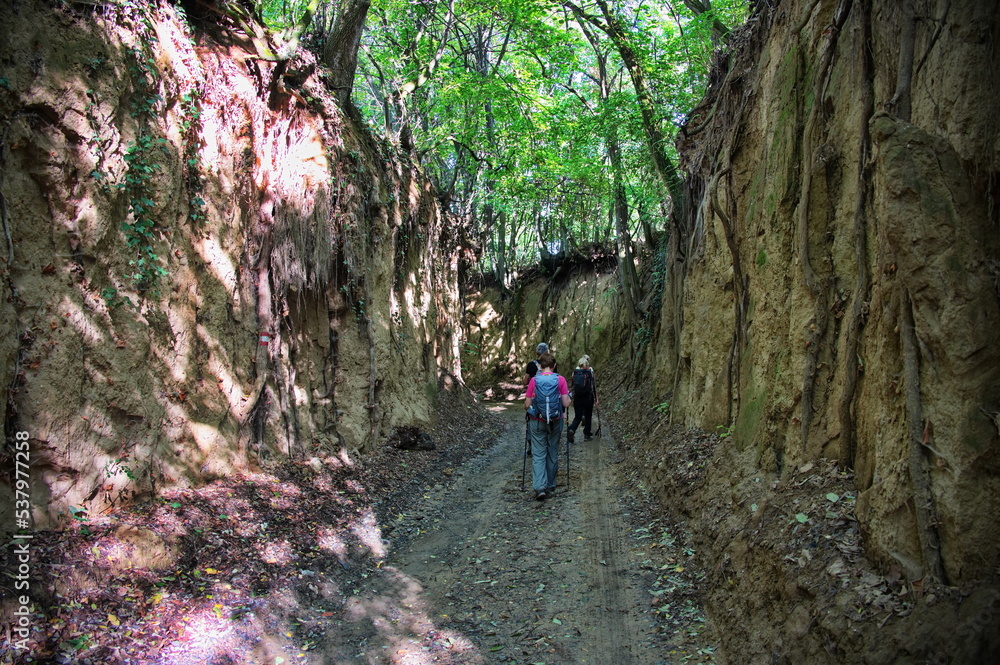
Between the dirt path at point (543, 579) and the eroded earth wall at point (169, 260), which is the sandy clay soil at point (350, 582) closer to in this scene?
the dirt path at point (543, 579)

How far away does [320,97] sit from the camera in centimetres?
922

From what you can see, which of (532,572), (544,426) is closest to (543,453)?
(544,426)

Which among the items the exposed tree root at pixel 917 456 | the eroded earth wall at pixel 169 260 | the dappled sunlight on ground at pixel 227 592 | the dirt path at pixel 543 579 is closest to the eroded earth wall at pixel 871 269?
the exposed tree root at pixel 917 456

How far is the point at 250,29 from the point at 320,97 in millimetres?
1505

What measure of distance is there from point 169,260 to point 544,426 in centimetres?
494

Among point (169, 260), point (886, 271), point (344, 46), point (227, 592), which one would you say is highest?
point (344, 46)

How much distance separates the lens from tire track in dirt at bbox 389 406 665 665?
4438 mm

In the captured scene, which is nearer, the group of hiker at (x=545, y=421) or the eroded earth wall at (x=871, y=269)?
the eroded earth wall at (x=871, y=269)

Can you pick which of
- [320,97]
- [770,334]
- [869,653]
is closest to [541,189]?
[320,97]

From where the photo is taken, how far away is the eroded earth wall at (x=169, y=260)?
464 cm

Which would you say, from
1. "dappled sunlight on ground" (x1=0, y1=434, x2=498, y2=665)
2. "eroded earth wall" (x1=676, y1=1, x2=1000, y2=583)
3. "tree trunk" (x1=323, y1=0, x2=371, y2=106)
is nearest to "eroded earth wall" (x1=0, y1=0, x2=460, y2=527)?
"dappled sunlight on ground" (x1=0, y1=434, x2=498, y2=665)

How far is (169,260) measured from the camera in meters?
6.00

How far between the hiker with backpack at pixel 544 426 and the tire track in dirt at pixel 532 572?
0.97ft

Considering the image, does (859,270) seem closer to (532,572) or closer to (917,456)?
(917,456)
